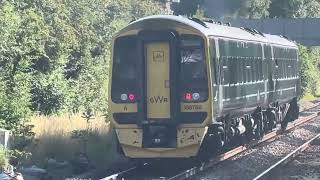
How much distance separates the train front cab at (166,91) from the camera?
551 inches

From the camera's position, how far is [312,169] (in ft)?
50.3

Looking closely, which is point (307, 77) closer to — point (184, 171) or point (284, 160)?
point (284, 160)

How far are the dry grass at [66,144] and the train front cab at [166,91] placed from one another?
5.00ft

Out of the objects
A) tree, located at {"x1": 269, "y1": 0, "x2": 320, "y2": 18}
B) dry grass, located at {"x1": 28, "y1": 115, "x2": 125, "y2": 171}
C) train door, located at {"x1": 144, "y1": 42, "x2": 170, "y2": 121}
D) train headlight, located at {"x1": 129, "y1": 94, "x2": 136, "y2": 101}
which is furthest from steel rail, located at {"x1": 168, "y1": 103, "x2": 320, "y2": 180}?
tree, located at {"x1": 269, "y1": 0, "x2": 320, "y2": 18}

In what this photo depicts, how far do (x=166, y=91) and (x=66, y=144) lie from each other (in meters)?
3.28

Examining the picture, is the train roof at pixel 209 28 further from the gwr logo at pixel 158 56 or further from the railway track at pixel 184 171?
the railway track at pixel 184 171

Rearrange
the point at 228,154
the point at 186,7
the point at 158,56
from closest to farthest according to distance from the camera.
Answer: the point at 158,56
the point at 228,154
the point at 186,7

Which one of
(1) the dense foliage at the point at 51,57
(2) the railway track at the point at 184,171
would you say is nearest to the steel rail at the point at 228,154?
(2) the railway track at the point at 184,171

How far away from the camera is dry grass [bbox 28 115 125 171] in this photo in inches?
597

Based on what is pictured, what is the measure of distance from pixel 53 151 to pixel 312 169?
5816mm

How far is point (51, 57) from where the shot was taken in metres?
26.0

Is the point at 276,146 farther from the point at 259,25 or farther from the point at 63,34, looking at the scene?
the point at 259,25

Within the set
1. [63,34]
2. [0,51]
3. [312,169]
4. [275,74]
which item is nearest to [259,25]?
[63,34]

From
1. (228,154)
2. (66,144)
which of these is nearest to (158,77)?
(66,144)
